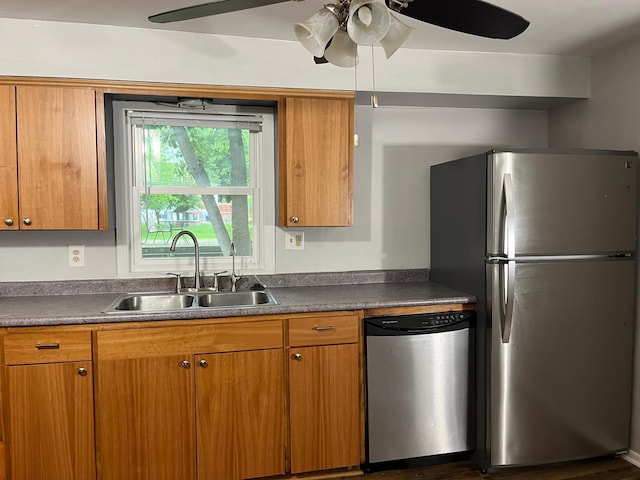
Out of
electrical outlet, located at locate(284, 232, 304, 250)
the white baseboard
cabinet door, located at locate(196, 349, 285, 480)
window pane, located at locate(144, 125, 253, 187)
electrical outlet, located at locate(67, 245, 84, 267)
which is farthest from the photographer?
electrical outlet, located at locate(284, 232, 304, 250)

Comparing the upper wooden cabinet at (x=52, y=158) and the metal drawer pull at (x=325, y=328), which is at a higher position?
the upper wooden cabinet at (x=52, y=158)

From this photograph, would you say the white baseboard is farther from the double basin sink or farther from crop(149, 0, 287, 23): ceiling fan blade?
crop(149, 0, 287, 23): ceiling fan blade

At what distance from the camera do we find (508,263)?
239 cm

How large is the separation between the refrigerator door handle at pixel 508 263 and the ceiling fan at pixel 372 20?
95 centimetres

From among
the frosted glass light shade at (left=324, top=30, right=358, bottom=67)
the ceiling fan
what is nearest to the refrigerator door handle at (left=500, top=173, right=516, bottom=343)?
the ceiling fan

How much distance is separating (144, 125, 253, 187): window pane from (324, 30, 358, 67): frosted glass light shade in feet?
5.06

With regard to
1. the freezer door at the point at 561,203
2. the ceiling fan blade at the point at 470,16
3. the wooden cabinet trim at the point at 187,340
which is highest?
the ceiling fan blade at the point at 470,16

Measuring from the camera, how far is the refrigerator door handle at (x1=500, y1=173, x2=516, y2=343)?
2361mm

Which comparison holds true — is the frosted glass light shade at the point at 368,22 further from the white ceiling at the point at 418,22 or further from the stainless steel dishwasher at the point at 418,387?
the stainless steel dishwasher at the point at 418,387

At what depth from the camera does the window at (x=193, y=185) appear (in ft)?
9.16

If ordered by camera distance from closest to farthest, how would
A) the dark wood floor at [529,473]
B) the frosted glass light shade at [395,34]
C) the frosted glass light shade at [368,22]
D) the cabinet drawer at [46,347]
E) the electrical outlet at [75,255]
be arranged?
the frosted glass light shade at [368,22] → the frosted glass light shade at [395,34] → the cabinet drawer at [46,347] → the dark wood floor at [529,473] → the electrical outlet at [75,255]

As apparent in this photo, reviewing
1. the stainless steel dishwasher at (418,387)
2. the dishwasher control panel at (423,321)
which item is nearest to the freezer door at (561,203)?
the dishwasher control panel at (423,321)

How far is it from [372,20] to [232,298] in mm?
1903

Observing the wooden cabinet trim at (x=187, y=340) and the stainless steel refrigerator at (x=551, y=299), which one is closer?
the wooden cabinet trim at (x=187, y=340)
